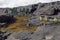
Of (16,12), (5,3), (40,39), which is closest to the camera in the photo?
(40,39)

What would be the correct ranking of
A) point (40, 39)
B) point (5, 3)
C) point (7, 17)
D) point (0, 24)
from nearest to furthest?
point (40, 39) → point (0, 24) → point (7, 17) → point (5, 3)

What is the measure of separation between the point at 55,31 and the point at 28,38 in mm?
3059

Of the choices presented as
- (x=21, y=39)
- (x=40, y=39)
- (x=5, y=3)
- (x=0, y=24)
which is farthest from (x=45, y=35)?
(x=5, y=3)

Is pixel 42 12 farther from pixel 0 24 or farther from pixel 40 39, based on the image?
pixel 40 39

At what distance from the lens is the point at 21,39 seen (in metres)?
22.4

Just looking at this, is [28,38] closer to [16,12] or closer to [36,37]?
[36,37]

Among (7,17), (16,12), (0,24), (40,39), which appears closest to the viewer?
(40,39)

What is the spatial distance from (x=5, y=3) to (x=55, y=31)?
33.8m

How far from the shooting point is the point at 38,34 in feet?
74.7

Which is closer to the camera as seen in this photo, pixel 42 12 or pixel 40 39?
pixel 40 39

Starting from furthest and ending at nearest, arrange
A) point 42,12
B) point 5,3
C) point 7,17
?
point 5,3, point 42,12, point 7,17

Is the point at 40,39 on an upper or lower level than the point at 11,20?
upper

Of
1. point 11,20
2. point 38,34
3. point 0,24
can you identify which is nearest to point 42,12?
point 11,20

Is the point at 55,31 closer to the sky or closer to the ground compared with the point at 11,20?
closer to the sky
